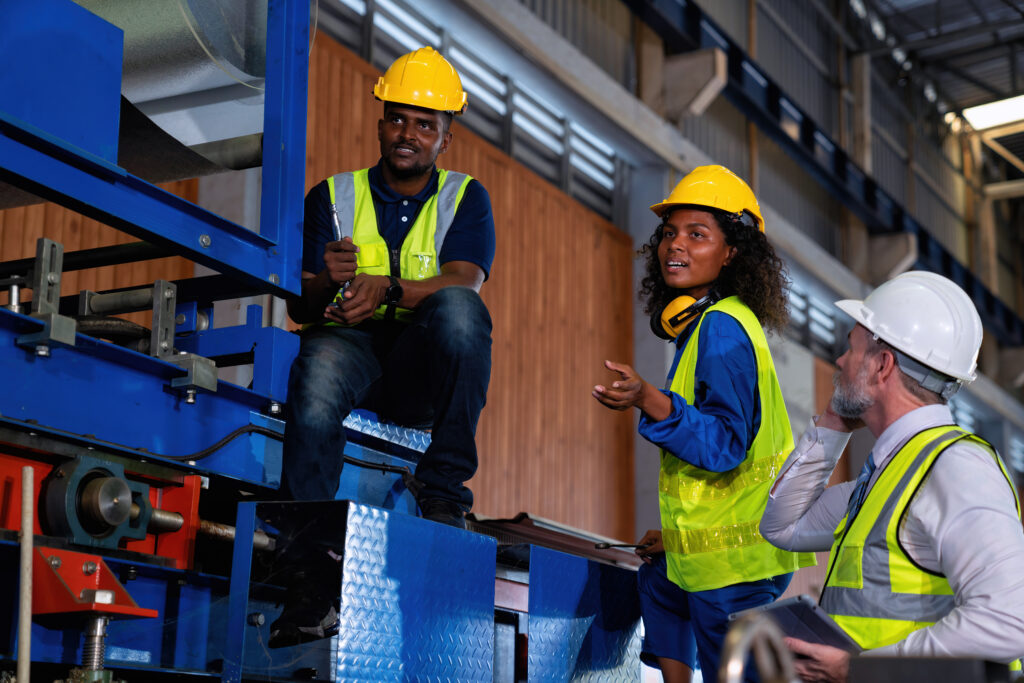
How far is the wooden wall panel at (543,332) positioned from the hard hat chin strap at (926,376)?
6111 millimetres

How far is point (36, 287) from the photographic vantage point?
2748mm

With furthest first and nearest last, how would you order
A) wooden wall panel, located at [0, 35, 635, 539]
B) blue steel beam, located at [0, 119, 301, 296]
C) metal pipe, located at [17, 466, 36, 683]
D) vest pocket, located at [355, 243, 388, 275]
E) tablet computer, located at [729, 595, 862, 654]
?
wooden wall panel, located at [0, 35, 635, 539]
vest pocket, located at [355, 243, 388, 275]
blue steel beam, located at [0, 119, 301, 296]
tablet computer, located at [729, 595, 862, 654]
metal pipe, located at [17, 466, 36, 683]

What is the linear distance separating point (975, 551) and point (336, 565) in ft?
4.57

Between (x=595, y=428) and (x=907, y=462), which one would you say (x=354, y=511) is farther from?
(x=595, y=428)

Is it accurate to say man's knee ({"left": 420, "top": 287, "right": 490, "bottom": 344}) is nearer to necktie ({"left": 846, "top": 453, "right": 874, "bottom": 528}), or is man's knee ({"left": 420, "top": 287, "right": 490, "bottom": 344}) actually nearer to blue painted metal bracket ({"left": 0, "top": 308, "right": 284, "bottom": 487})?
blue painted metal bracket ({"left": 0, "top": 308, "right": 284, "bottom": 487})

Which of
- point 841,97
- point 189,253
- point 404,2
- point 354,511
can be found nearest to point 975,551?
point 354,511

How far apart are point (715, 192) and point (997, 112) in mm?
14355

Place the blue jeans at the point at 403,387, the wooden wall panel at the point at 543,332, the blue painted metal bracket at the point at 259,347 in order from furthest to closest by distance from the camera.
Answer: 1. the wooden wall panel at the point at 543,332
2. the blue painted metal bracket at the point at 259,347
3. the blue jeans at the point at 403,387

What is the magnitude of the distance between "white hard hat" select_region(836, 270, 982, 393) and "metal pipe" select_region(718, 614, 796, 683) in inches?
65.3

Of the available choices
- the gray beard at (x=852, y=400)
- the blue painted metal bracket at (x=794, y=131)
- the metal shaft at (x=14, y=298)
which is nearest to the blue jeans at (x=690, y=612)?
the gray beard at (x=852, y=400)

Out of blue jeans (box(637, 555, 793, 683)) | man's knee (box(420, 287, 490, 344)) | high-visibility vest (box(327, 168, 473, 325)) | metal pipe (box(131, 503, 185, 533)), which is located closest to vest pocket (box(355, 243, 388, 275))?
high-visibility vest (box(327, 168, 473, 325))

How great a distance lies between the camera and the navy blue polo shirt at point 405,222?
385 cm

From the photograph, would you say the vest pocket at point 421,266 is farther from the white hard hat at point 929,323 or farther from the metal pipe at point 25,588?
the metal pipe at point 25,588

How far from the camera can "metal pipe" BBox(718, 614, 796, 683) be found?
3.95 feet
